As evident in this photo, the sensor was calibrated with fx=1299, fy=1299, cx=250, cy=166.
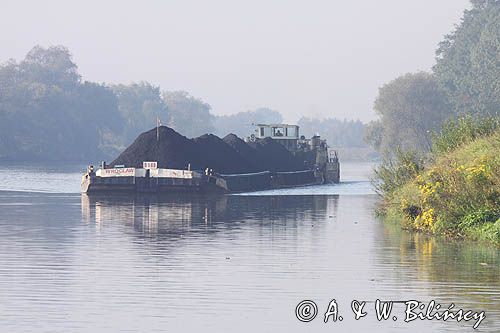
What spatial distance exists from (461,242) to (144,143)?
4113 cm

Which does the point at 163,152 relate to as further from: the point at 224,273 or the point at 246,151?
the point at 224,273

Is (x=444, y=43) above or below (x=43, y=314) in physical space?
above

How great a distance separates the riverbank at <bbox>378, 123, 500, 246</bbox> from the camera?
33000mm

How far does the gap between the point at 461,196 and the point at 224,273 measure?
9.49 metres

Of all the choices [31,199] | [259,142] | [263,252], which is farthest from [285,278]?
[259,142]

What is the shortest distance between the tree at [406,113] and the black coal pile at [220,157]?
201 feet

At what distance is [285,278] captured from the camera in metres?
25.9

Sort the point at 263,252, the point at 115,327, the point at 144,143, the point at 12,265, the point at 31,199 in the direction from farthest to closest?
1. the point at 144,143
2. the point at 31,199
3. the point at 263,252
4. the point at 12,265
5. the point at 115,327

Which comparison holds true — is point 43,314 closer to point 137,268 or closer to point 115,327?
point 115,327

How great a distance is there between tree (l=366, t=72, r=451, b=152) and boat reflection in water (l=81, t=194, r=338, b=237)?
7389 centimetres

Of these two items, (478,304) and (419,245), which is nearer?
(478,304)

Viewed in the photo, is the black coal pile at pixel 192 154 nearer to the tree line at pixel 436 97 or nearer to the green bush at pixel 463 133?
Result: the green bush at pixel 463 133

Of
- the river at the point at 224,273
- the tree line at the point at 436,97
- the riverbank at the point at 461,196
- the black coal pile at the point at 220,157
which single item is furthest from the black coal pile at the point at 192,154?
the tree line at the point at 436,97

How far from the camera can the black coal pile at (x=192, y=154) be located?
2788 inches
